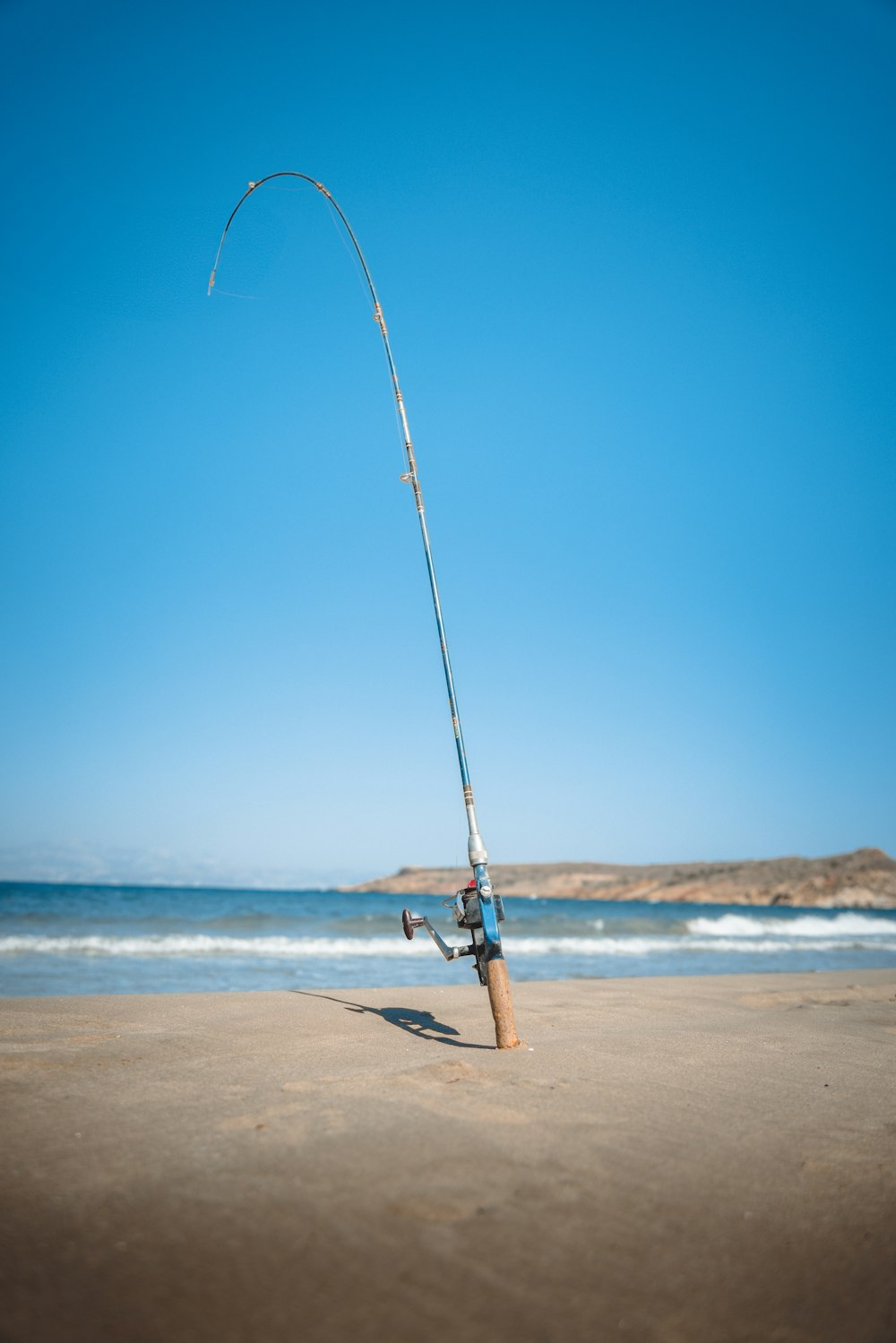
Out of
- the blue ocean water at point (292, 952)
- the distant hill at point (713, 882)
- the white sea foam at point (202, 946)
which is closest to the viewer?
the blue ocean water at point (292, 952)

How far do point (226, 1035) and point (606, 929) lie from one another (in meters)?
27.9

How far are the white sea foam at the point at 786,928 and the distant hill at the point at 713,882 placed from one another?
18.6 meters

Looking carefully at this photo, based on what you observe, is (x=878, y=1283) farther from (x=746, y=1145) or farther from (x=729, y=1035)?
(x=729, y=1035)

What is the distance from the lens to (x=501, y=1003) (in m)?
4.78

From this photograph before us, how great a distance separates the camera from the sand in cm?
192

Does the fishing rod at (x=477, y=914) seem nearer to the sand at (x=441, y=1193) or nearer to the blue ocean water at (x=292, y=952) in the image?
the sand at (x=441, y=1193)

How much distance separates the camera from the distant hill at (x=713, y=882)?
194 ft

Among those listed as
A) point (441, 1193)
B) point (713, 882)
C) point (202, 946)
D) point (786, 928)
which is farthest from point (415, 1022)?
point (713, 882)

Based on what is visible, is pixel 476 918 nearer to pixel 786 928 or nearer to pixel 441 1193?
pixel 441 1193

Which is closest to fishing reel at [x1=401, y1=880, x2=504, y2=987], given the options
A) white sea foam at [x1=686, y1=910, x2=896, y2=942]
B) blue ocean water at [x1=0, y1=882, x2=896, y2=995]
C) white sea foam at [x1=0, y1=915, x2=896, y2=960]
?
blue ocean water at [x1=0, y1=882, x2=896, y2=995]

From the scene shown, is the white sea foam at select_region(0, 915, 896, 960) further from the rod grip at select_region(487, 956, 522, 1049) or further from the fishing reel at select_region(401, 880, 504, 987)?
the fishing reel at select_region(401, 880, 504, 987)

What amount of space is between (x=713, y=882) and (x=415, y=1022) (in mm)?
68056

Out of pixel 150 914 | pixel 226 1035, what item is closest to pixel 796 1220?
pixel 226 1035

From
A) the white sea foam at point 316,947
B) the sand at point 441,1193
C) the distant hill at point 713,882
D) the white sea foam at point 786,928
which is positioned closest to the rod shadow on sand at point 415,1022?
the sand at point 441,1193
